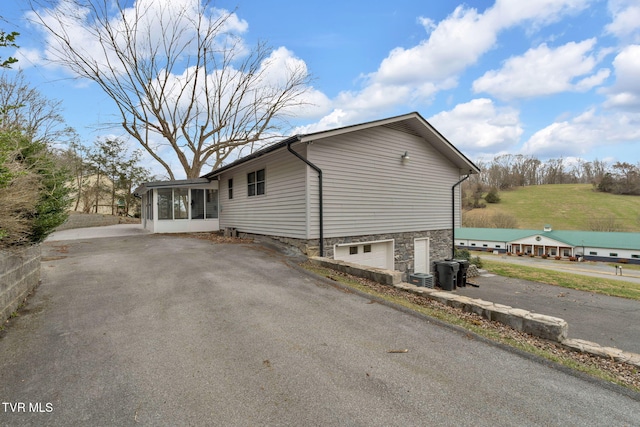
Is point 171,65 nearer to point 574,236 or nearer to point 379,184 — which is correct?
point 379,184

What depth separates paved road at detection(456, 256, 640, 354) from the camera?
645cm

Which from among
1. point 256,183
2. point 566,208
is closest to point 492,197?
point 566,208

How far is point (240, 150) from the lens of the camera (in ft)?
73.9

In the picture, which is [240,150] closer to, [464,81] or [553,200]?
[464,81]

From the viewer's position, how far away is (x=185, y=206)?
14.1 metres

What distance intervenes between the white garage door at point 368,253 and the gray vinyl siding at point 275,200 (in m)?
1.68

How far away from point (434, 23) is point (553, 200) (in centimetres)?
5554

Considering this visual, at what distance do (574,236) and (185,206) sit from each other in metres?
41.7

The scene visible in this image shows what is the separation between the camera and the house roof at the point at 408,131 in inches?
314

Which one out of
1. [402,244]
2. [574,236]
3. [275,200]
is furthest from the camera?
[574,236]

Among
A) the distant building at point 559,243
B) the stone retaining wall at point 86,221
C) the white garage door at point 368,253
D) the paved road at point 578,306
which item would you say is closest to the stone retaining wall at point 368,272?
the white garage door at point 368,253

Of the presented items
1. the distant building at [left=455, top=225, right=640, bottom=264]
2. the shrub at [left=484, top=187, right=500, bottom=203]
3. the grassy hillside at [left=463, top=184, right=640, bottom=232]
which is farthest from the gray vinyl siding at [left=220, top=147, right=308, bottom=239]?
the shrub at [left=484, top=187, right=500, bottom=203]

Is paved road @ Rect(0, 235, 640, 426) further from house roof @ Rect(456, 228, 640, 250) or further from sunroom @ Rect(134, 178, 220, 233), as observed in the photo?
house roof @ Rect(456, 228, 640, 250)

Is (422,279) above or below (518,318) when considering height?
below
